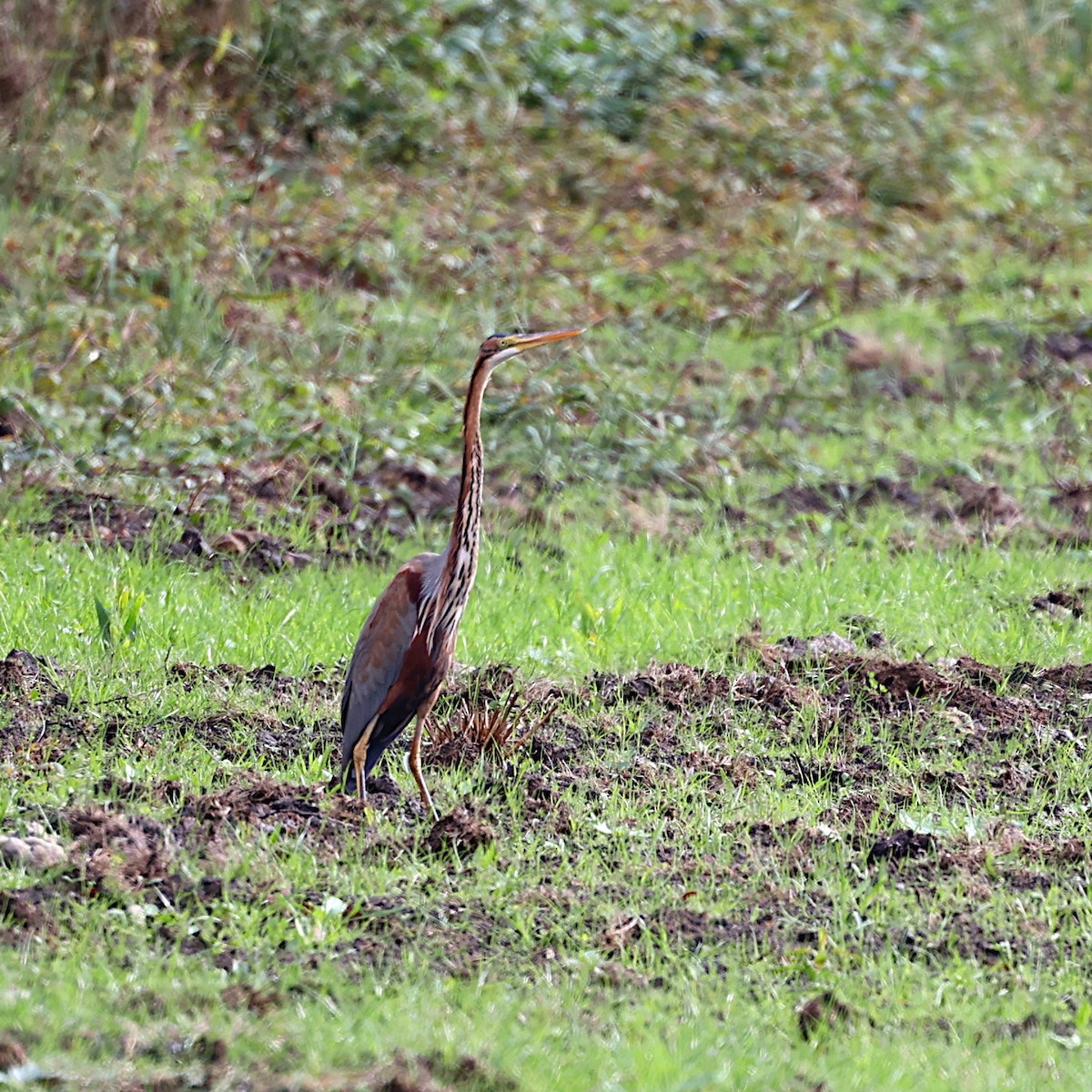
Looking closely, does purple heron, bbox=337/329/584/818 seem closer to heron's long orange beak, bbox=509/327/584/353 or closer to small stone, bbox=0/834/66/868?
heron's long orange beak, bbox=509/327/584/353

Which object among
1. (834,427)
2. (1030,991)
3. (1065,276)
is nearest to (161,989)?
(1030,991)

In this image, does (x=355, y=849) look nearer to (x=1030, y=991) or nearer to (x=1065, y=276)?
(x=1030, y=991)

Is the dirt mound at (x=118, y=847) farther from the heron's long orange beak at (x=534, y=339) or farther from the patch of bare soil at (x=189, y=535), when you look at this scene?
the patch of bare soil at (x=189, y=535)

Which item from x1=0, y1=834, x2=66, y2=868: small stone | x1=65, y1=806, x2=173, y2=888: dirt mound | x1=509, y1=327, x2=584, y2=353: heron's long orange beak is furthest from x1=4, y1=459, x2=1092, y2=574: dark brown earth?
x1=0, y1=834, x2=66, y2=868: small stone

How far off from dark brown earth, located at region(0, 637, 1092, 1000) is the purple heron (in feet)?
0.59

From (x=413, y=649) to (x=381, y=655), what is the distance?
11 cm

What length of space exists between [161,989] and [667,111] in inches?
423

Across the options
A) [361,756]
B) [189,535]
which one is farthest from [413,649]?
[189,535]

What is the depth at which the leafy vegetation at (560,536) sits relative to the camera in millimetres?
4449

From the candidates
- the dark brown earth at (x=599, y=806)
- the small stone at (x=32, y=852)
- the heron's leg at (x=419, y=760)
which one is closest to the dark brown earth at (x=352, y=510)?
the dark brown earth at (x=599, y=806)

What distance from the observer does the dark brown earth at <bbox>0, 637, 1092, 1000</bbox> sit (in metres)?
4.72

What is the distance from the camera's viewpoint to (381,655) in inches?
219

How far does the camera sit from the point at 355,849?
5.13 m

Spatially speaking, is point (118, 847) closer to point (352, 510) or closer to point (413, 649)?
point (413, 649)
